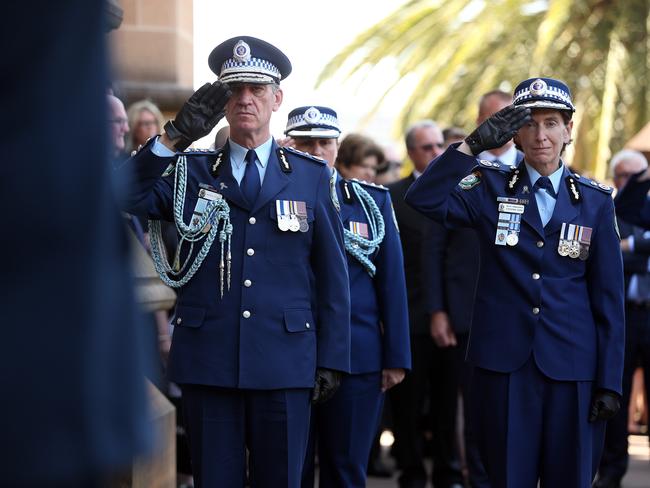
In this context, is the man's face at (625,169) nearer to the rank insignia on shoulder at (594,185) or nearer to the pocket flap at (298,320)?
the rank insignia on shoulder at (594,185)

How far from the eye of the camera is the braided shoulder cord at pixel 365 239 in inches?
211

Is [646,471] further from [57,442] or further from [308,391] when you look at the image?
[57,442]

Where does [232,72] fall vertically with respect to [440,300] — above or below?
above

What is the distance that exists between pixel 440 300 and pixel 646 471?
105 inches

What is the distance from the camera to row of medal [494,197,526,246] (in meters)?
4.62

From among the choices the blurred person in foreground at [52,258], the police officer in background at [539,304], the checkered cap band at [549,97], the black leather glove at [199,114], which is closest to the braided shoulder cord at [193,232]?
the black leather glove at [199,114]

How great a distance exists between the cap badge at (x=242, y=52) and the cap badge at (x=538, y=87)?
1.10 m

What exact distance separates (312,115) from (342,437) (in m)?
1.45

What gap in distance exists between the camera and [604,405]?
178 inches

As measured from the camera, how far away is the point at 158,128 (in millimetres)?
6633

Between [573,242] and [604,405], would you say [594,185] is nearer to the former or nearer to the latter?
[573,242]

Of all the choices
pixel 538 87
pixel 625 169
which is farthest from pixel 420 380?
pixel 538 87

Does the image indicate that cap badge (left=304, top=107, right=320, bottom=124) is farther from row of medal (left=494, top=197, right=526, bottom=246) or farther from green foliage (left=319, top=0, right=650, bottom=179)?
green foliage (left=319, top=0, right=650, bottom=179)

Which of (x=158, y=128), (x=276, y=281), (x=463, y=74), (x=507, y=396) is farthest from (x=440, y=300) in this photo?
(x=463, y=74)
